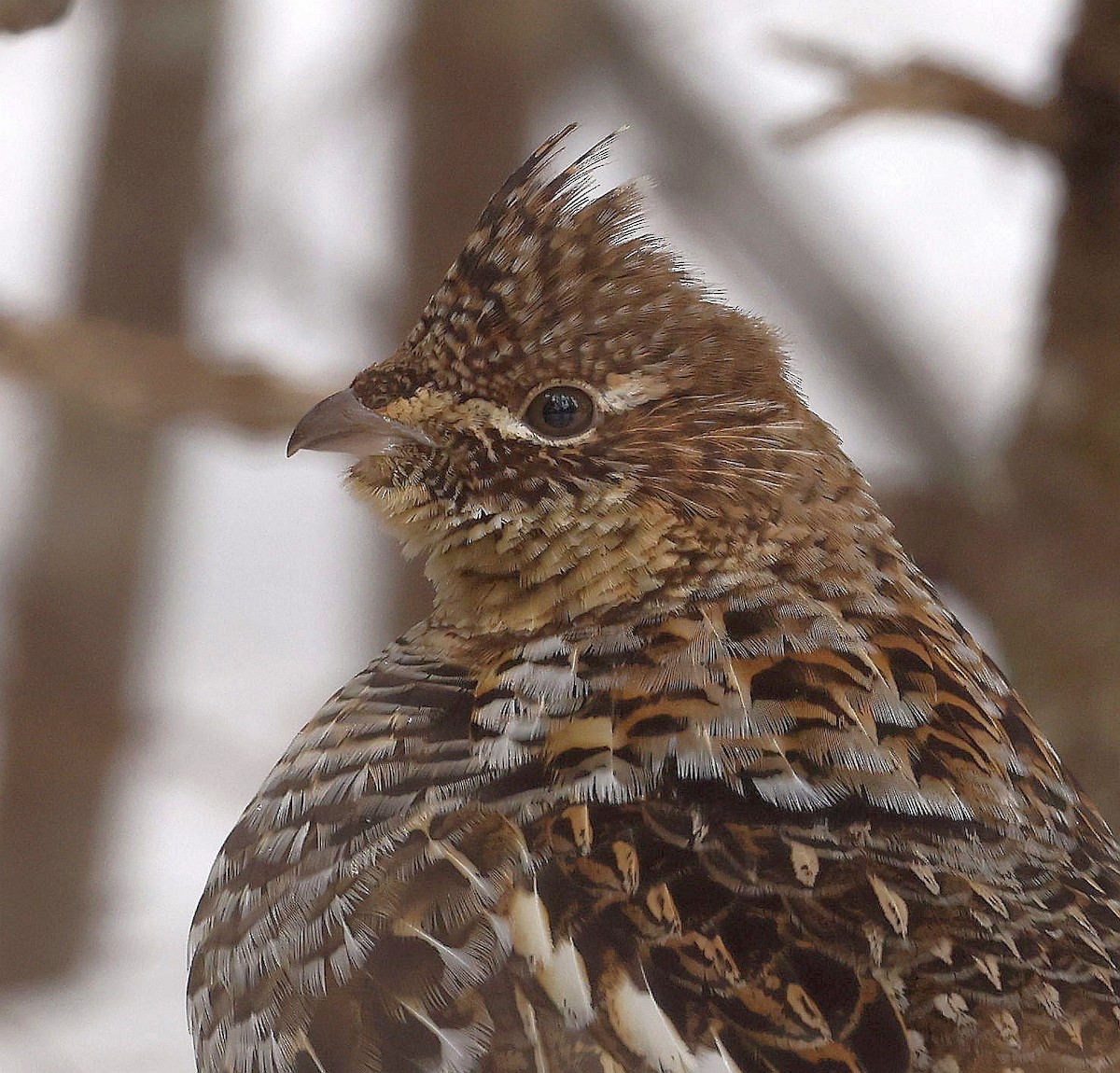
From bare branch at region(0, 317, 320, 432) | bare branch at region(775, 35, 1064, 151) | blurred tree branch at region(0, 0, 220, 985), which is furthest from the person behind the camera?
blurred tree branch at region(0, 0, 220, 985)

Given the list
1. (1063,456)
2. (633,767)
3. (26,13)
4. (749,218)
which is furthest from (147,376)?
(749,218)

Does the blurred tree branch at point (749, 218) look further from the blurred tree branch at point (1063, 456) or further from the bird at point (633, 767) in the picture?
the bird at point (633, 767)

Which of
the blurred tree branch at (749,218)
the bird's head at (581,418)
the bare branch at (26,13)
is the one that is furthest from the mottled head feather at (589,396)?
the blurred tree branch at (749,218)

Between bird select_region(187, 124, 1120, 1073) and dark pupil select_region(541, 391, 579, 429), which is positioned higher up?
dark pupil select_region(541, 391, 579, 429)

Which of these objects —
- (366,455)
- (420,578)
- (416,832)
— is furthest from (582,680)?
(420,578)

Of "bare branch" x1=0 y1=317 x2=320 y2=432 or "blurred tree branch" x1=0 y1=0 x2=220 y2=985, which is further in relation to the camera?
"blurred tree branch" x1=0 y1=0 x2=220 y2=985

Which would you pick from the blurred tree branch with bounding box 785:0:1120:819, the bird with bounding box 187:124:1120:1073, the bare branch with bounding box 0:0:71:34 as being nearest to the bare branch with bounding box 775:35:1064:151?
the blurred tree branch with bounding box 785:0:1120:819

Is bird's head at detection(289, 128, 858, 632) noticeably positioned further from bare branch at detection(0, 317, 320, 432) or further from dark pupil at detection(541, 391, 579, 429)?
bare branch at detection(0, 317, 320, 432)
